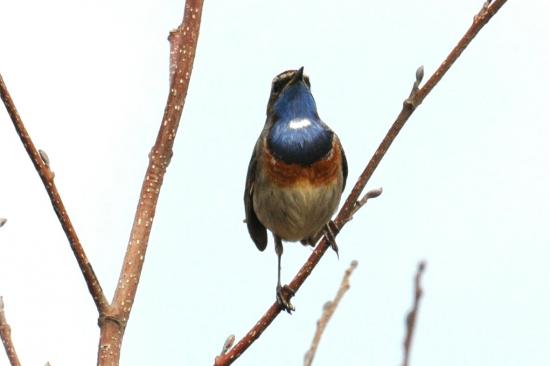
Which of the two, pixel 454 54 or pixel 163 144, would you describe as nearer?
pixel 163 144

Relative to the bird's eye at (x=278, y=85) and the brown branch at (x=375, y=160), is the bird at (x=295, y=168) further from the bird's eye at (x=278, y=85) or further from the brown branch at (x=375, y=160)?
the brown branch at (x=375, y=160)

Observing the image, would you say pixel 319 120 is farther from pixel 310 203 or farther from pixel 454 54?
pixel 454 54

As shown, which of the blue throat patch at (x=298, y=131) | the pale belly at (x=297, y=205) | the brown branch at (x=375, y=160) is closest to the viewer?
the brown branch at (x=375, y=160)

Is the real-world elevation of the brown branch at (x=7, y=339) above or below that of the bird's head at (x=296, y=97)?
below

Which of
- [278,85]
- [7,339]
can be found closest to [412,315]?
[7,339]

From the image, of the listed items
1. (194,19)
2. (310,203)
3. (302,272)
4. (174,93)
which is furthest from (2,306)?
(310,203)

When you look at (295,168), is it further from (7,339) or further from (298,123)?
(7,339)

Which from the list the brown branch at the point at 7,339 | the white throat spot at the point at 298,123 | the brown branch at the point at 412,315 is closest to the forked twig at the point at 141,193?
the brown branch at the point at 7,339
